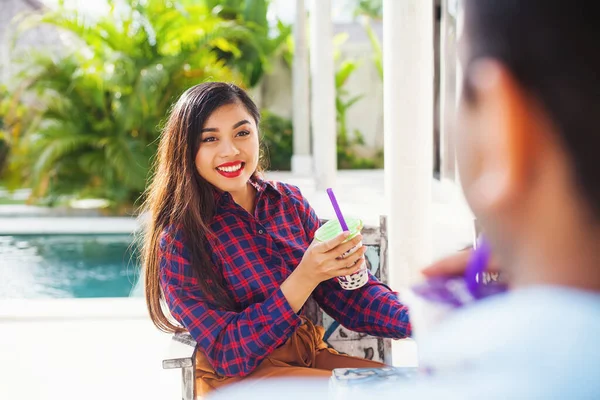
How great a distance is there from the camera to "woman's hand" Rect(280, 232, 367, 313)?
1.49 m

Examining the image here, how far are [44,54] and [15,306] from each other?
5.91 m

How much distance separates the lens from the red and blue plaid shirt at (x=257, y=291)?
1.57m

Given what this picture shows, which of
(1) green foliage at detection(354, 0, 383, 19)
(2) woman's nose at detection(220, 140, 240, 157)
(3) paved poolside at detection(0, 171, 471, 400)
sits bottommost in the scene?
(3) paved poolside at detection(0, 171, 471, 400)

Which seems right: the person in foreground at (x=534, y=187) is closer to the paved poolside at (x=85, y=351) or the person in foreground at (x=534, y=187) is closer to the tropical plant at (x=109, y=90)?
the paved poolside at (x=85, y=351)

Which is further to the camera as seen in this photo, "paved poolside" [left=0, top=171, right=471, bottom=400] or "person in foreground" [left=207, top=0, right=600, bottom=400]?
"paved poolside" [left=0, top=171, right=471, bottom=400]

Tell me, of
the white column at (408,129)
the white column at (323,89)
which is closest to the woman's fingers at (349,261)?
the white column at (408,129)

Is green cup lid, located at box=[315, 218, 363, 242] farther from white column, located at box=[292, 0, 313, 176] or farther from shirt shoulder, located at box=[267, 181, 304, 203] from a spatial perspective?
white column, located at box=[292, 0, 313, 176]

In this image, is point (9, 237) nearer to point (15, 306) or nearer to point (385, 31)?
point (15, 306)

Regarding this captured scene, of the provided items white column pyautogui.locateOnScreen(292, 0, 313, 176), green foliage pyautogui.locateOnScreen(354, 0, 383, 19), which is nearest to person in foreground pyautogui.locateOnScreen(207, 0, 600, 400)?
white column pyautogui.locateOnScreen(292, 0, 313, 176)

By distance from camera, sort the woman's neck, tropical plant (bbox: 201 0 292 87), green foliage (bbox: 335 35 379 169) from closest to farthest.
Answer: the woman's neck
tropical plant (bbox: 201 0 292 87)
green foliage (bbox: 335 35 379 169)

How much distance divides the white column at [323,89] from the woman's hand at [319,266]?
7.74m

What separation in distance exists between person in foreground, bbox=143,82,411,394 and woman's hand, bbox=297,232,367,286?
0.15ft

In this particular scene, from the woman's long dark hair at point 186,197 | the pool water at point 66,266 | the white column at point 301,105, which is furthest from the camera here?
the white column at point 301,105

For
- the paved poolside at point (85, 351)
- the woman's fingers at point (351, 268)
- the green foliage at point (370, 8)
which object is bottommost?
the paved poolside at point (85, 351)
